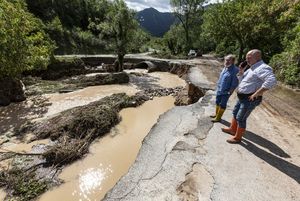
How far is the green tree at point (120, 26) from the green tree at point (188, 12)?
16.2 m

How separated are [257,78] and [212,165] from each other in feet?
5.68

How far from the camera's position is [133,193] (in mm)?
3578

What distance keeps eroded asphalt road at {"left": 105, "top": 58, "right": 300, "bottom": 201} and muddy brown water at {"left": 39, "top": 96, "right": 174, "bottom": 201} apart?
1.00 meters

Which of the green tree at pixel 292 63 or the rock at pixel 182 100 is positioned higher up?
the green tree at pixel 292 63

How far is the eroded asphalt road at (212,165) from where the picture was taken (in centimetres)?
359

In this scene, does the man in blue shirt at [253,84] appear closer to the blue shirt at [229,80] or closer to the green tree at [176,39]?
the blue shirt at [229,80]

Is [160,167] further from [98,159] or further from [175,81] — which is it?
[175,81]

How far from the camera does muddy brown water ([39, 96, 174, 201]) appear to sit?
4.74 meters

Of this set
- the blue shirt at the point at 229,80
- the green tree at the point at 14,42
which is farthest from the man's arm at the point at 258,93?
the green tree at the point at 14,42

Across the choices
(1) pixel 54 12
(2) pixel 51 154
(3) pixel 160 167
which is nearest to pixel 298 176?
(3) pixel 160 167

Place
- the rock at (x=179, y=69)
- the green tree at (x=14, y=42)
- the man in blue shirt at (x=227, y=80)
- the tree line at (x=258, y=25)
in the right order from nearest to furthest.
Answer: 1. the man in blue shirt at (x=227, y=80)
2. the green tree at (x=14, y=42)
3. the tree line at (x=258, y=25)
4. the rock at (x=179, y=69)

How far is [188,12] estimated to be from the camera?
31.5 m

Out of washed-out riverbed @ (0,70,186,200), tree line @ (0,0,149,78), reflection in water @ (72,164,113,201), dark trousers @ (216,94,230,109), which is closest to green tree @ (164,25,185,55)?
tree line @ (0,0,149,78)

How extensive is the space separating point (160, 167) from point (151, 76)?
14.2 meters
